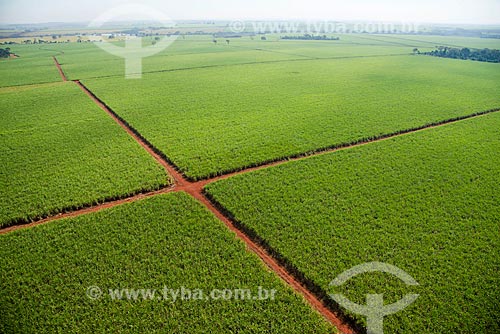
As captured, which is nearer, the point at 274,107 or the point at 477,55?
the point at 274,107

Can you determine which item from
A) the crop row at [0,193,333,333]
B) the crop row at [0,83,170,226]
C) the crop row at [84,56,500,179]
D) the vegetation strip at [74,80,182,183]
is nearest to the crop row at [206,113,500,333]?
the crop row at [0,193,333,333]

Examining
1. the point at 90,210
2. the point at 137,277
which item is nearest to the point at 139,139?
the point at 90,210

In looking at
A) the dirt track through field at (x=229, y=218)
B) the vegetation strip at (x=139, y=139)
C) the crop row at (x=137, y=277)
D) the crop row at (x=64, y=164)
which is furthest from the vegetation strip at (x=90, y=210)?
the vegetation strip at (x=139, y=139)

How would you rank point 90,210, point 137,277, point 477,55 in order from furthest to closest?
point 477,55 < point 90,210 < point 137,277

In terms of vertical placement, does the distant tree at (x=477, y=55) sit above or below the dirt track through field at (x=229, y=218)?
above

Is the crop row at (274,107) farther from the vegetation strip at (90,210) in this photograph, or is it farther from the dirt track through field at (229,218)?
the vegetation strip at (90,210)

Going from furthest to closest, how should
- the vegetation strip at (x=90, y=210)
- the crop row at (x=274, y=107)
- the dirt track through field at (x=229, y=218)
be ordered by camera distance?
the crop row at (x=274, y=107) < the vegetation strip at (x=90, y=210) < the dirt track through field at (x=229, y=218)

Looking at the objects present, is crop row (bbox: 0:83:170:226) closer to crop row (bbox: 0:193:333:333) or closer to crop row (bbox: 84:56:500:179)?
crop row (bbox: 0:193:333:333)

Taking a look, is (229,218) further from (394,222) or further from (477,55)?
(477,55)

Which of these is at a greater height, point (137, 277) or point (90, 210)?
point (90, 210)

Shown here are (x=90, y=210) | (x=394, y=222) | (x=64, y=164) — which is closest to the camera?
(x=394, y=222)

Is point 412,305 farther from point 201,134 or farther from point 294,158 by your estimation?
point 201,134
